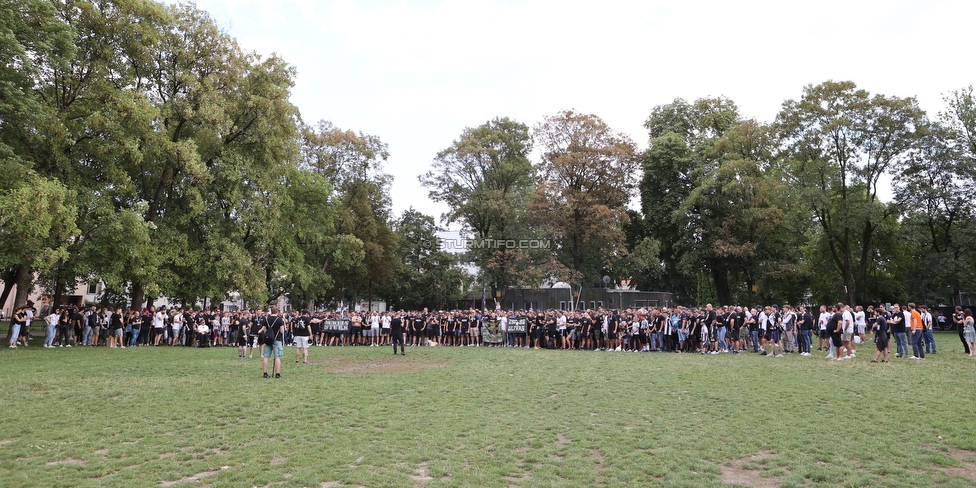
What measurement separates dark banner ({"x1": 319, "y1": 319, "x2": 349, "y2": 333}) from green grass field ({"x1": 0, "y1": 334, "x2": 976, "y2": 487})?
12.0 meters

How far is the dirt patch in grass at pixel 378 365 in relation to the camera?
1623 centimetres

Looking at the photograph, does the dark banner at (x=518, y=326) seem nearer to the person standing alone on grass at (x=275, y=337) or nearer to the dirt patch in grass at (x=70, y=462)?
the person standing alone on grass at (x=275, y=337)

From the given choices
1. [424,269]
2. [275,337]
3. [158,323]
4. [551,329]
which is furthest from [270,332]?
[424,269]

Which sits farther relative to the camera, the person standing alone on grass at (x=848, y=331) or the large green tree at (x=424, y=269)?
the large green tree at (x=424, y=269)

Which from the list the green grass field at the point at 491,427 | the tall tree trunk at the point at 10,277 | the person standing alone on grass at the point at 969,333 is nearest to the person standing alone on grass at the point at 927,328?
the person standing alone on grass at the point at 969,333

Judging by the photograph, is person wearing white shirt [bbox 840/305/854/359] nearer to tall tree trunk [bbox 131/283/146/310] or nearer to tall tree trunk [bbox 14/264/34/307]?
tall tree trunk [bbox 131/283/146/310]

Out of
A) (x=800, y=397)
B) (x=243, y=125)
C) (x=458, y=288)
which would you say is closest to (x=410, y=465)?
(x=800, y=397)

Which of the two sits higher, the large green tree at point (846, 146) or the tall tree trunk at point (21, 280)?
the large green tree at point (846, 146)

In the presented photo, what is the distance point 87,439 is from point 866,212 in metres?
41.3

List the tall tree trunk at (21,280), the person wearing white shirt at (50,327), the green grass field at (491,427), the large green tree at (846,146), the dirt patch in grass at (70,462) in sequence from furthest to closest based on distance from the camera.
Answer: the large green tree at (846,146) → the tall tree trunk at (21,280) → the person wearing white shirt at (50,327) → the dirt patch in grass at (70,462) → the green grass field at (491,427)

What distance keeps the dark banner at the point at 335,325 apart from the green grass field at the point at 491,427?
471 inches

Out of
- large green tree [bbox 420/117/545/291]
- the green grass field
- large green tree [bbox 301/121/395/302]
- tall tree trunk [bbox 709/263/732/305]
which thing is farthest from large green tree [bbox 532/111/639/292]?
the green grass field

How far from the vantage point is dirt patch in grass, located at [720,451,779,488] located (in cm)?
634

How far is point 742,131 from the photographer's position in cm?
4116
